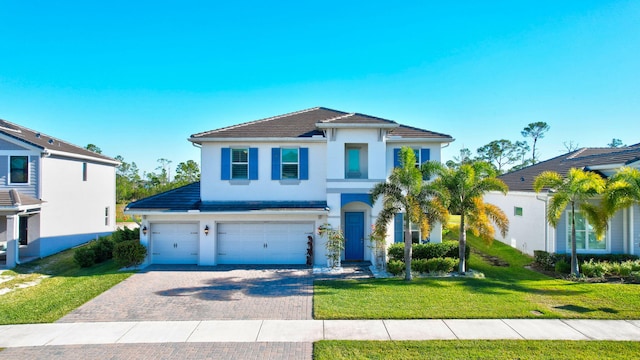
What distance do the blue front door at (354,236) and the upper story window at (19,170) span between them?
54.3ft

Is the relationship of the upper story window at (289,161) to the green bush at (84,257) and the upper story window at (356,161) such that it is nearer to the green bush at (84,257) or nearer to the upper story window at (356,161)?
the upper story window at (356,161)

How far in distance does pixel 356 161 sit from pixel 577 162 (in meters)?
12.4

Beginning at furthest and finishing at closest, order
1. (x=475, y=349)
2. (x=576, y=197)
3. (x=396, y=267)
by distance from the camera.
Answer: (x=576, y=197) < (x=396, y=267) < (x=475, y=349)

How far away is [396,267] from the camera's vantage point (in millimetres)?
12812

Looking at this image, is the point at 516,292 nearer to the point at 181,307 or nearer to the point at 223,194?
the point at 181,307

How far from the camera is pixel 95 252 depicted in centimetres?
1520

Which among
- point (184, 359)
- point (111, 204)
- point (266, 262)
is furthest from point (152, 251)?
point (111, 204)

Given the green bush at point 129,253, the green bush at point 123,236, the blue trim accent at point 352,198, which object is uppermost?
the blue trim accent at point 352,198

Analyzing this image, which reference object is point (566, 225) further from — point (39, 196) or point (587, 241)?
point (39, 196)

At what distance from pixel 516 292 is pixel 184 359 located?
999cm

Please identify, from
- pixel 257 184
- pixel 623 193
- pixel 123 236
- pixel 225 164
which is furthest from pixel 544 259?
pixel 123 236

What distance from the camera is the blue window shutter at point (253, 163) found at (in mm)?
15406

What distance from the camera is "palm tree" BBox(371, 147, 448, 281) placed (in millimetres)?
11977

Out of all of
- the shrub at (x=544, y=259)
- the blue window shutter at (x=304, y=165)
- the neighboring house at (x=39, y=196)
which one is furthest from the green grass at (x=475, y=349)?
the neighboring house at (x=39, y=196)
